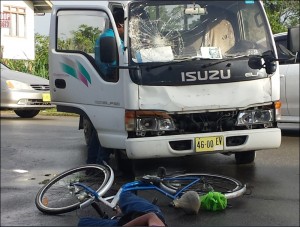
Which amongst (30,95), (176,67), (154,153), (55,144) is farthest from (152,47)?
(30,95)

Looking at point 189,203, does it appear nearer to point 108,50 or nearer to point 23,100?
point 108,50

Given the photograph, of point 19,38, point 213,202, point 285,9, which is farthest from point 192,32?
point 285,9

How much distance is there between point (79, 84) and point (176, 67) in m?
0.88

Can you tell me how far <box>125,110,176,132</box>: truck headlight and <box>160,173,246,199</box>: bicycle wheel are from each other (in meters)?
0.45

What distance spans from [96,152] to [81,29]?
151 centimetres

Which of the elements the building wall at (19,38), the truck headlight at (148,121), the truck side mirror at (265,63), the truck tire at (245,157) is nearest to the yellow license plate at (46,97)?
the building wall at (19,38)

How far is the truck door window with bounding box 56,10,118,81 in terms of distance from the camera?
2.85 metres

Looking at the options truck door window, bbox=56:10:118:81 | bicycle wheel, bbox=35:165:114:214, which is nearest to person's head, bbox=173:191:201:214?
bicycle wheel, bbox=35:165:114:214

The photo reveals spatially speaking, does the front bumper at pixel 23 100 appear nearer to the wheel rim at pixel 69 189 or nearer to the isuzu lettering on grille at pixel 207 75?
the wheel rim at pixel 69 189

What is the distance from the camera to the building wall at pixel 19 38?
148 centimetres

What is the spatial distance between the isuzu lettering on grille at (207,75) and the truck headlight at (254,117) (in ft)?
1.22

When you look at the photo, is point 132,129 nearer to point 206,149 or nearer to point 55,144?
point 206,149

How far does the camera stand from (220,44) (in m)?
4.08

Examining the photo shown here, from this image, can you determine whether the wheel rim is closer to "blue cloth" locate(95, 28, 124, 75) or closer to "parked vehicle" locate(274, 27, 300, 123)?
"blue cloth" locate(95, 28, 124, 75)
